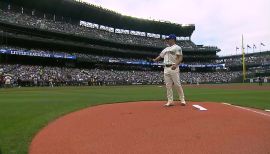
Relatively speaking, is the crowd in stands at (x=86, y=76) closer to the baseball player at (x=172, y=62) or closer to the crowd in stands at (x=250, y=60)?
the crowd in stands at (x=250, y=60)

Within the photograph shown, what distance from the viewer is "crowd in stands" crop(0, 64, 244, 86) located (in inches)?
1934

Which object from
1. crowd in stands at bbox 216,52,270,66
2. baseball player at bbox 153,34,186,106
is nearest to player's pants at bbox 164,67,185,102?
baseball player at bbox 153,34,186,106

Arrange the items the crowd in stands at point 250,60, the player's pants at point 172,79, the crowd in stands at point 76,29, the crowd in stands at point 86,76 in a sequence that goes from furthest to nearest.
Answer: the crowd in stands at point 250,60 → the crowd in stands at point 76,29 → the crowd in stands at point 86,76 → the player's pants at point 172,79

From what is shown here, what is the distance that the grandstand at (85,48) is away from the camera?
5453 centimetres

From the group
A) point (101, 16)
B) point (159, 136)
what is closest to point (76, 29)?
point (101, 16)

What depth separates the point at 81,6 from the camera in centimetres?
6475

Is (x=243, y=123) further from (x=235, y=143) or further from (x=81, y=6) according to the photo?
(x=81, y=6)

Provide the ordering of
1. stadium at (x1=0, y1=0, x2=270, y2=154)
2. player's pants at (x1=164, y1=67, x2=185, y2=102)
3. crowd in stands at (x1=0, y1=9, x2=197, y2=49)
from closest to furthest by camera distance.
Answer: player's pants at (x1=164, y1=67, x2=185, y2=102) → stadium at (x1=0, y1=0, x2=270, y2=154) → crowd in stands at (x1=0, y1=9, x2=197, y2=49)

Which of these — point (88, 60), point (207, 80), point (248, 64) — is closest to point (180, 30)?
point (207, 80)

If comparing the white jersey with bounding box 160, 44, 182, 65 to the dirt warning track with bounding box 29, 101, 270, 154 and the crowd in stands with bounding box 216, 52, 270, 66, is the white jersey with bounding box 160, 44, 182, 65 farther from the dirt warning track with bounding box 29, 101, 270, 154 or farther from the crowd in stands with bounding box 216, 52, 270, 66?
the crowd in stands with bounding box 216, 52, 270, 66

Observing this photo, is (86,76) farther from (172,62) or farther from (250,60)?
(250,60)

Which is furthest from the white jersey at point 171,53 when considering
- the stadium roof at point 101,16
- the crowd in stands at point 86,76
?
the stadium roof at point 101,16

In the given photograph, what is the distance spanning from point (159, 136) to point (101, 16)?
69.3 m

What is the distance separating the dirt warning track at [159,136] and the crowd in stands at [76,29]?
5172 centimetres
